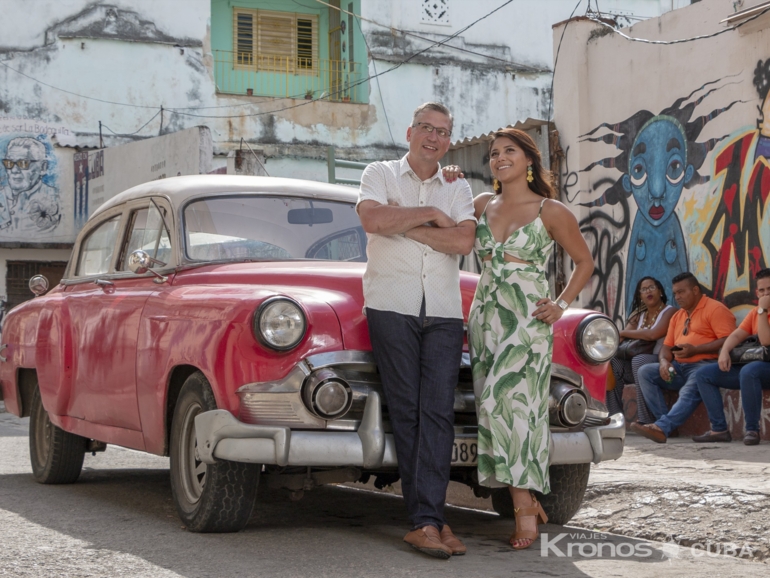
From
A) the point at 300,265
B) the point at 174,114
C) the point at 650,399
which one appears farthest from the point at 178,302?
the point at 174,114

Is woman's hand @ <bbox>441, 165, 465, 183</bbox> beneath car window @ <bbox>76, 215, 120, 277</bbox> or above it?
above

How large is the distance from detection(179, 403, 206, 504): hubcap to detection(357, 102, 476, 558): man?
0.91m

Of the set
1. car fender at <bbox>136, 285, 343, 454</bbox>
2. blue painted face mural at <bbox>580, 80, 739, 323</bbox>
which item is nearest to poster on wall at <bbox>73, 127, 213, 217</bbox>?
blue painted face mural at <bbox>580, 80, 739, 323</bbox>

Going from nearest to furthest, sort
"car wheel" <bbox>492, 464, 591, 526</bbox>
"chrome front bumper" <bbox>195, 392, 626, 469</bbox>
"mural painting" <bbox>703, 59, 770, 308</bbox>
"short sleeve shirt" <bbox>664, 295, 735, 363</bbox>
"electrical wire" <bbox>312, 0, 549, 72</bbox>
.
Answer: "chrome front bumper" <bbox>195, 392, 626, 469</bbox>
"car wheel" <bbox>492, 464, 591, 526</bbox>
"short sleeve shirt" <bbox>664, 295, 735, 363</bbox>
"mural painting" <bbox>703, 59, 770, 308</bbox>
"electrical wire" <bbox>312, 0, 549, 72</bbox>

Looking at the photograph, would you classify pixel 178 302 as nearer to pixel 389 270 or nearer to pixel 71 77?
pixel 389 270

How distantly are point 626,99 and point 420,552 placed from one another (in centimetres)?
753

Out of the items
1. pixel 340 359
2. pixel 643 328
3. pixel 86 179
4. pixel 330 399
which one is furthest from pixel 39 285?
pixel 86 179

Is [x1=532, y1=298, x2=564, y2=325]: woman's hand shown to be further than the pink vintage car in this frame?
Yes

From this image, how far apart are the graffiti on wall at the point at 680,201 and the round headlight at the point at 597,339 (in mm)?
4353

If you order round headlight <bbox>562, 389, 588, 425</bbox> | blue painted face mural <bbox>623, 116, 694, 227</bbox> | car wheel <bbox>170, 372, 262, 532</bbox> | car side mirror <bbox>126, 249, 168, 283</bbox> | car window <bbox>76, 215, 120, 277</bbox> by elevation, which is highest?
blue painted face mural <bbox>623, 116, 694, 227</bbox>

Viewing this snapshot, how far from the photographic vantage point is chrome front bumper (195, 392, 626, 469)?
4.53 meters

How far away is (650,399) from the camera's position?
948cm

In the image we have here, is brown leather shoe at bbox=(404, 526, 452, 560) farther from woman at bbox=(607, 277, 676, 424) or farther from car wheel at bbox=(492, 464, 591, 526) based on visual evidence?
woman at bbox=(607, 277, 676, 424)

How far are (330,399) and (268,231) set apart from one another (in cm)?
162
